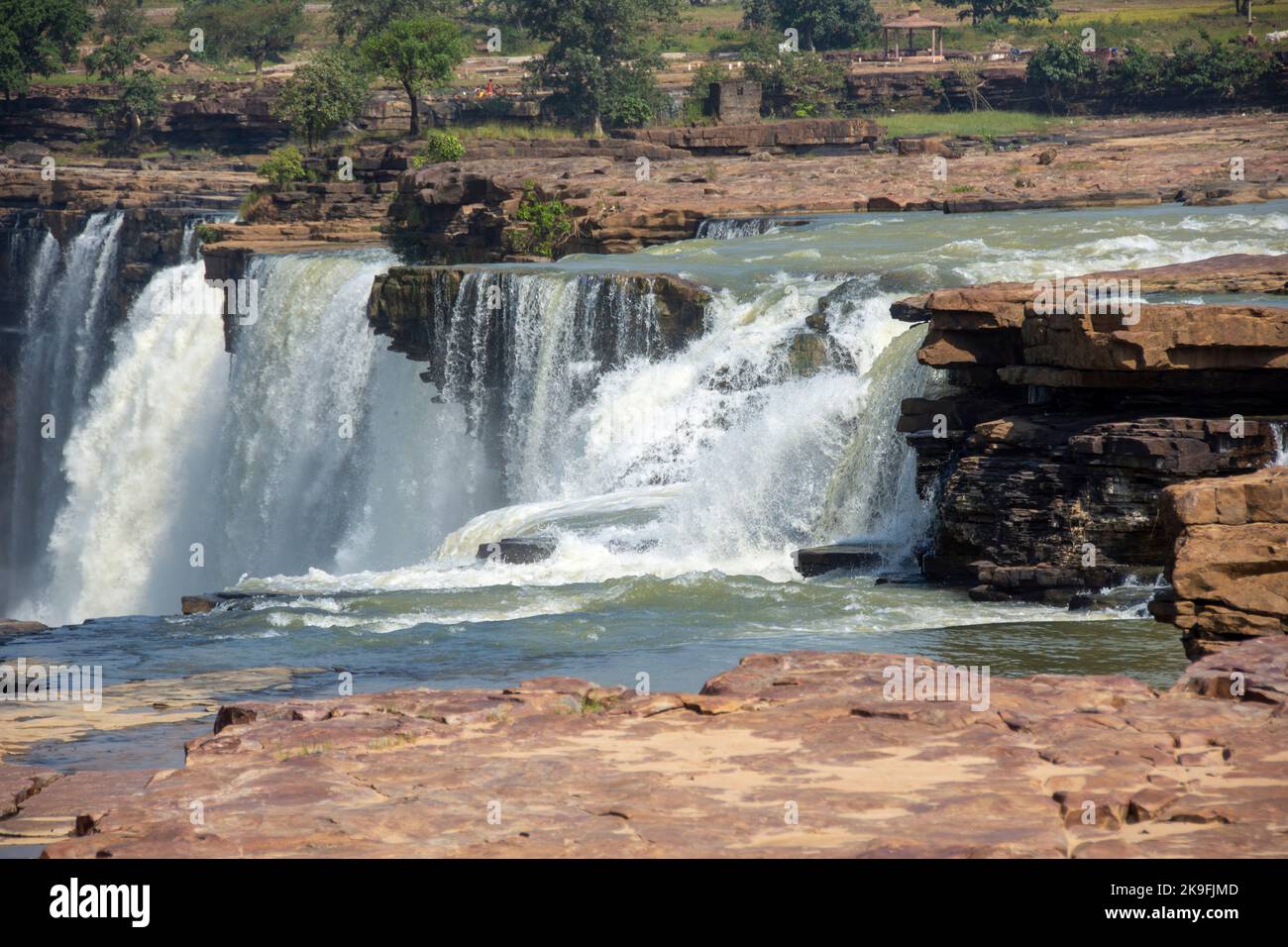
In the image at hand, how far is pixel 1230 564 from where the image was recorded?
11945mm

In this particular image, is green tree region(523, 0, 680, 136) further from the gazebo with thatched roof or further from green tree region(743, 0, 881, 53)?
the gazebo with thatched roof

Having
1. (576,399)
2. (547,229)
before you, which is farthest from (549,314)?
(547,229)

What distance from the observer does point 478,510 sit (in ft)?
92.3

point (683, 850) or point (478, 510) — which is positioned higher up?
point (683, 850)

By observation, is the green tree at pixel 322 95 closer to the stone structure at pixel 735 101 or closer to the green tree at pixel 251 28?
the stone structure at pixel 735 101

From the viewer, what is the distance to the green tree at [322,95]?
49.2 metres

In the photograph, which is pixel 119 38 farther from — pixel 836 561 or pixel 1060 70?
pixel 836 561

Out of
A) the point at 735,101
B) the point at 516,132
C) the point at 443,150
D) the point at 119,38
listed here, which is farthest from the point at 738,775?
the point at 119,38

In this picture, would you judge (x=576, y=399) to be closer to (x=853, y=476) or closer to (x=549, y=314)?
(x=549, y=314)

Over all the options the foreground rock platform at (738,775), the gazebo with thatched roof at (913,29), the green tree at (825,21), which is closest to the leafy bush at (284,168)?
the gazebo with thatched roof at (913,29)

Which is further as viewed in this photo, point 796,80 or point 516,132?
point 796,80

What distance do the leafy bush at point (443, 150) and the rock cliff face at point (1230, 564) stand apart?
33290 millimetres

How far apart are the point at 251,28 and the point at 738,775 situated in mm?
68991
